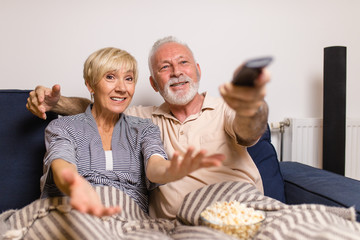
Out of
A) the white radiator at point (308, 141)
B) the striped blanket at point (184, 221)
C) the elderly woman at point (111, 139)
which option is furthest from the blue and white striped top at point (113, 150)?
the white radiator at point (308, 141)

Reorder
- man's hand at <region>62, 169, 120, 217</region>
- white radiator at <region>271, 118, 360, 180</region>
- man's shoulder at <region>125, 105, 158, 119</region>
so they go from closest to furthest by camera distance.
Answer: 1. man's hand at <region>62, 169, 120, 217</region>
2. man's shoulder at <region>125, 105, 158, 119</region>
3. white radiator at <region>271, 118, 360, 180</region>

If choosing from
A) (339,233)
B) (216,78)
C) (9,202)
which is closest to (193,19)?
(216,78)

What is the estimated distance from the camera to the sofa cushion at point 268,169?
5.28ft

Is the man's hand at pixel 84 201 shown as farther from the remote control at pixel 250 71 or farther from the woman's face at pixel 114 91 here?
the woman's face at pixel 114 91

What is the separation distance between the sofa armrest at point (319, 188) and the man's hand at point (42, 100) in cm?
118

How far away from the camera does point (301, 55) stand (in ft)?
7.64

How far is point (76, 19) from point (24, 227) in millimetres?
1307

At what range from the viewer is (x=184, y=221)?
1.23 m

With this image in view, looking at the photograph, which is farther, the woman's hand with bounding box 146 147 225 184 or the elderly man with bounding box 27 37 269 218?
the elderly man with bounding box 27 37 269 218

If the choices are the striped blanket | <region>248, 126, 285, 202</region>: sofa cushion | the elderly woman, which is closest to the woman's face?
the elderly woman

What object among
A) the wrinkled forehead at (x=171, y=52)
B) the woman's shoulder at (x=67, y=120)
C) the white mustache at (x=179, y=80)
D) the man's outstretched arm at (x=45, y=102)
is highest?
the wrinkled forehead at (x=171, y=52)

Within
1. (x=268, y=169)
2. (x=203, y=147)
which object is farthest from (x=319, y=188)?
(x=203, y=147)

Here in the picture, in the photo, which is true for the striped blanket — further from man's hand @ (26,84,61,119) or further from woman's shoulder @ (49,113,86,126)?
man's hand @ (26,84,61,119)

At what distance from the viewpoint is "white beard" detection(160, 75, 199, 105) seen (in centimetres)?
162
